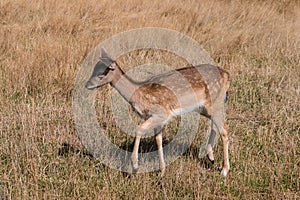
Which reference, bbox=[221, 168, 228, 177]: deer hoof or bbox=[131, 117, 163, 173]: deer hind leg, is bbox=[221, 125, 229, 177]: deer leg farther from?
bbox=[131, 117, 163, 173]: deer hind leg

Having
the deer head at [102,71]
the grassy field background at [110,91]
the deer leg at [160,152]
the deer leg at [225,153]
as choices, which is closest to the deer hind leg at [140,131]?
the grassy field background at [110,91]

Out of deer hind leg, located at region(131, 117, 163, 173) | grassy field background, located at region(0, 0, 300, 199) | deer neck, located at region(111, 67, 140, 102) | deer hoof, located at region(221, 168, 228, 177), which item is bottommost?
grassy field background, located at region(0, 0, 300, 199)

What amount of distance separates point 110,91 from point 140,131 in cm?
233

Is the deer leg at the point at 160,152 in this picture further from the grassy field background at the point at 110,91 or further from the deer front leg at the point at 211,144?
the deer front leg at the point at 211,144

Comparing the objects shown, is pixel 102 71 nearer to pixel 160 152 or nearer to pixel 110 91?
pixel 160 152

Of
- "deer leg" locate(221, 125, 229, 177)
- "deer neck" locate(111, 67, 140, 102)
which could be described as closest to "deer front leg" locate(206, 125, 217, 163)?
"deer leg" locate(221, 125, 229, 177)

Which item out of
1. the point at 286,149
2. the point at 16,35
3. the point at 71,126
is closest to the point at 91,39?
the point at 16,35

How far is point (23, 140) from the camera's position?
196 inches

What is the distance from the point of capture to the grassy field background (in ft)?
14.1

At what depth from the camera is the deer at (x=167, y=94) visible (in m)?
4.45

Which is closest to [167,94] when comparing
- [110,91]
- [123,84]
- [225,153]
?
[123,84]

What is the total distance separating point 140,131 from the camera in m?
4.32

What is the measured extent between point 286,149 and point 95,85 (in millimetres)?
1969

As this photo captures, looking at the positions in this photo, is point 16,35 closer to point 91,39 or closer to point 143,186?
point 91,39
